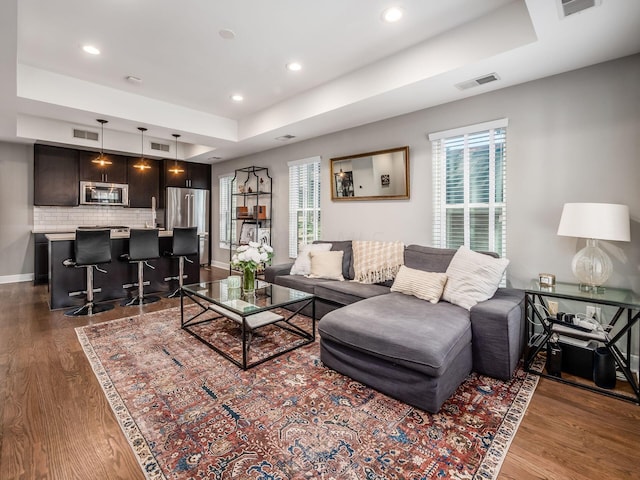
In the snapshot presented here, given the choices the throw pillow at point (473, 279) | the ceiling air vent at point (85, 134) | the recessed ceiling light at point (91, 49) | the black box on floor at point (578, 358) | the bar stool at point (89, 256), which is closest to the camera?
the black box on floor at point (578, 358)

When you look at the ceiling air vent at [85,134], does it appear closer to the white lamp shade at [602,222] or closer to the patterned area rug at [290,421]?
the patterned area rug at [290,421]

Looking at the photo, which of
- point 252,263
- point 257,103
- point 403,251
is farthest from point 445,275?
point 257,103

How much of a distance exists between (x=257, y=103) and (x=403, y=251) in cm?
292

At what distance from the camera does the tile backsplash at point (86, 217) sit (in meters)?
6.02

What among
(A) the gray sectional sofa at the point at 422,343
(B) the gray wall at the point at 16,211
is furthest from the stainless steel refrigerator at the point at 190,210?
(A) the gray sectional sofa at the point at 422,343

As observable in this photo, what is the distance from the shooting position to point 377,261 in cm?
381

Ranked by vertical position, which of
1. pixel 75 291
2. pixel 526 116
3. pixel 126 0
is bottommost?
pixel 75 291

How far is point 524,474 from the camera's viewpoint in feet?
5.05

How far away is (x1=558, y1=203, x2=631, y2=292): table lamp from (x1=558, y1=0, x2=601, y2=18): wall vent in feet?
4.31

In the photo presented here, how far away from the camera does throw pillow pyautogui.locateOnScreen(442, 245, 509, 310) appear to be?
8.79ft

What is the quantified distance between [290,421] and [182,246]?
380cm

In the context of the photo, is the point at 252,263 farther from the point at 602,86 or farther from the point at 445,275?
the point at 602,86

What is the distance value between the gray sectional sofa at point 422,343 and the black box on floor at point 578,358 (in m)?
0.30

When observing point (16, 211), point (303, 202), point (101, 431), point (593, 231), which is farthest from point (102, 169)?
point (593, 231)
